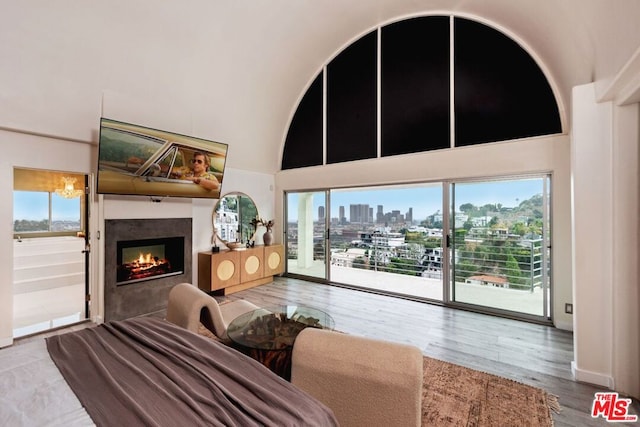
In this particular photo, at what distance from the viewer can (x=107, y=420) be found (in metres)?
1.13

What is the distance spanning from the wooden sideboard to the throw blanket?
10.1 feet

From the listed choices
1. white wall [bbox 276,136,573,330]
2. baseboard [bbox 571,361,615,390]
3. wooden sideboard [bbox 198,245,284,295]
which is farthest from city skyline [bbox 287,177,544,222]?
baseboard [bbox 571,361,615,390]

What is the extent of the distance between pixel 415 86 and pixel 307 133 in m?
2.32

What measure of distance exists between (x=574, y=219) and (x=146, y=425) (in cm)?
338

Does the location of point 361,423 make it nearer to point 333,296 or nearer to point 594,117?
point 594,117

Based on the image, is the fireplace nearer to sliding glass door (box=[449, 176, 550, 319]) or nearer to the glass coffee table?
the glass coffee table

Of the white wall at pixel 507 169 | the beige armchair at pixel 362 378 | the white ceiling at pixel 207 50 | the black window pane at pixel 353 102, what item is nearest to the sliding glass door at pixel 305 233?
the white wall at pixel 507 169

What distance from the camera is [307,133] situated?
604 centimetres

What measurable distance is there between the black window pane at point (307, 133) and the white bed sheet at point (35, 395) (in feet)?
16.3

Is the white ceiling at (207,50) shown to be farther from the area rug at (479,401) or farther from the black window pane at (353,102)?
the area rug at (479,401)

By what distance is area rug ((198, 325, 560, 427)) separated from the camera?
6.44ft

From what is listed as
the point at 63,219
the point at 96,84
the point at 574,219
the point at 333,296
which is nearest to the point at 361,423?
the point at 574,219

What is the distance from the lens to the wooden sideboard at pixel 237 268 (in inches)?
193

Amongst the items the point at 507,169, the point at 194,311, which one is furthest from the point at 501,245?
the point at 194,311
